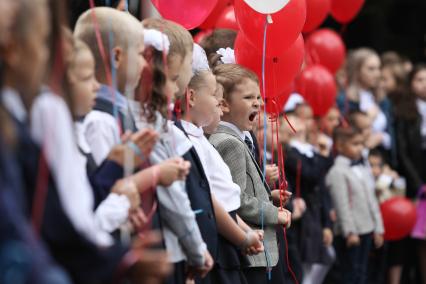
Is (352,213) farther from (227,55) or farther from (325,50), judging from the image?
(227,55)

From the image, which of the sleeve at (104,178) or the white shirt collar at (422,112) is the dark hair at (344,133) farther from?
the sleeve at (104,178)

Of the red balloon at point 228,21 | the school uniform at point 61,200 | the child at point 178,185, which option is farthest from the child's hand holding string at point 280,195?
the school uniform at point 61,200

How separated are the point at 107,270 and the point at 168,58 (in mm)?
1465

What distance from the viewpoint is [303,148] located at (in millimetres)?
7555

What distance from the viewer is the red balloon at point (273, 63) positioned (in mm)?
5414

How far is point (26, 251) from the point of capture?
96.7 inches

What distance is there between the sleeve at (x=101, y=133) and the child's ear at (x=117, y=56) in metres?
0.18

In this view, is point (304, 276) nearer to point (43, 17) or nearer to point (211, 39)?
point (211, 39)

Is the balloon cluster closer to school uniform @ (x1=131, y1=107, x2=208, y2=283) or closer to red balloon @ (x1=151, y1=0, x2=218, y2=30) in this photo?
red balloon @ (x1=151, y1=0, x2=218, y2=30)

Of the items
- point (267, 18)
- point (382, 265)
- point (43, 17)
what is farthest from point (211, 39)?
point (382, 265)

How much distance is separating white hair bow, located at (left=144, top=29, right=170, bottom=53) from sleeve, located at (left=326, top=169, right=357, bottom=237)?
14.4 feet

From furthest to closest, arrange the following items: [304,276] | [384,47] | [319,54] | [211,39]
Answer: [384,47] < [319,54] < [304,276] < [211,39]

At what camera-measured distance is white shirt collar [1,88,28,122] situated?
257cm

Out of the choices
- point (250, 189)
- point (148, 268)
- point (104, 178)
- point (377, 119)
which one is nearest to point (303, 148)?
point (377, 119)
